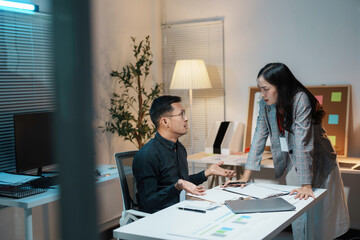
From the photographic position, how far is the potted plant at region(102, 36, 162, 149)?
13.4 ft

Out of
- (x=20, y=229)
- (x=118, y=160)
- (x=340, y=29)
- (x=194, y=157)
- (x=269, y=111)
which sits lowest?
(x=20, y=229)

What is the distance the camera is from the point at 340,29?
396cm

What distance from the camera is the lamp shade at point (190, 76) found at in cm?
429

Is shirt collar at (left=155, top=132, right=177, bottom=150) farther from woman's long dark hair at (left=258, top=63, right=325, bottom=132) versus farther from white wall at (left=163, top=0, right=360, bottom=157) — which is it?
white wall at (left=163, top=0, right=360, bottom=157)

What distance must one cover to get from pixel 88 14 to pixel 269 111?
2613 mm

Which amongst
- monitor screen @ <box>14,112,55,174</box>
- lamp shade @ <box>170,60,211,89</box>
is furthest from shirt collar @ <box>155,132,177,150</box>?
lamp shade @ <box>170,60,211,89</box>

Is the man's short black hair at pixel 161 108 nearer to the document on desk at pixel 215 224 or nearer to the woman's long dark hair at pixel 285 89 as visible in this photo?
the woman's long dark hair at pixel 285 89

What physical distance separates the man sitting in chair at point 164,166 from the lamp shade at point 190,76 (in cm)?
158

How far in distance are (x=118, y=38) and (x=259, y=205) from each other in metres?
2.81

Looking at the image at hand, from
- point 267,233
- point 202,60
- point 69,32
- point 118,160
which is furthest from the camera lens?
point 202,60

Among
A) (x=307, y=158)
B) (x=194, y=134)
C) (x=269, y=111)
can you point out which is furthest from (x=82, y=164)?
(x=194, y=134)

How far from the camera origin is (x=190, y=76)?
4.30 m

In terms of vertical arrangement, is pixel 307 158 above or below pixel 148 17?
below

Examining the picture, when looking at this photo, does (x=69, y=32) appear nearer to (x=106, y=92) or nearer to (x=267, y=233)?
(x=267, y=233)
